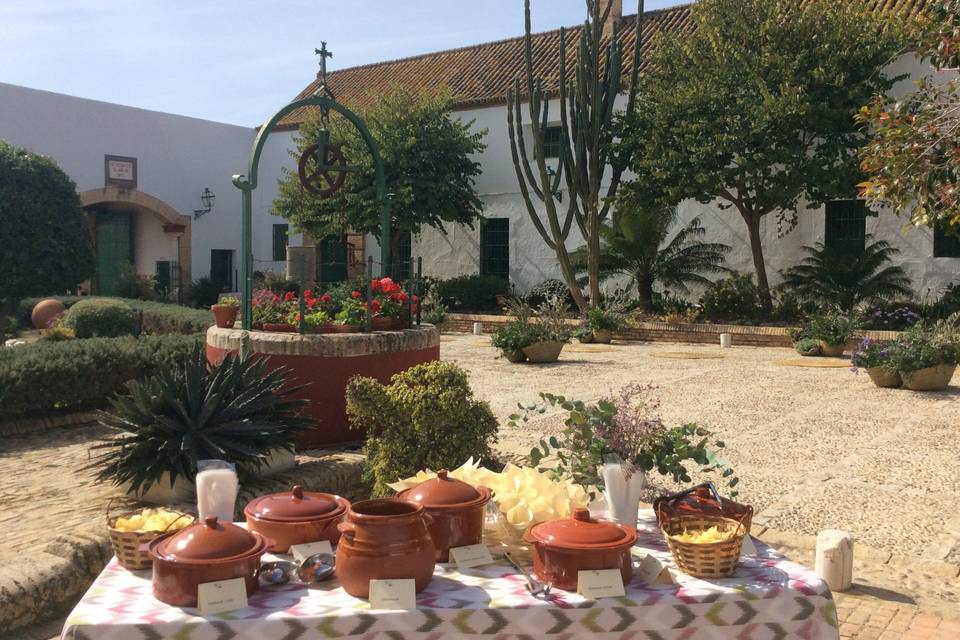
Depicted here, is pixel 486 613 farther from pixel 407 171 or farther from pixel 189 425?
pixel 407 171

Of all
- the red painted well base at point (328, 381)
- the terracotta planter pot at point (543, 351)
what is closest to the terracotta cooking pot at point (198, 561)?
the red painted well base at point (328, 381)

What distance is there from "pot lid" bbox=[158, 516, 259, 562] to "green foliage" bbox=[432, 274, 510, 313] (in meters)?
18.1

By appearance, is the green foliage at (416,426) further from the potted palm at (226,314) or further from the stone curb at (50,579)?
the potted palm at (226,314)

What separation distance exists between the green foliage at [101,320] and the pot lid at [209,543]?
1275cm

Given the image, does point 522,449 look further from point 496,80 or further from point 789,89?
point 496,80

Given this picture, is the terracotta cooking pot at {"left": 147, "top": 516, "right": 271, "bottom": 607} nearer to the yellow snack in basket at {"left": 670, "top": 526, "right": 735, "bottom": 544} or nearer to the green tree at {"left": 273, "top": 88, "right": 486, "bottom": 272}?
the yellow snack in basket at {"left": 670, "top": 526, "right": 735, "bottom": 544}

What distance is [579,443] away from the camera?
354cm

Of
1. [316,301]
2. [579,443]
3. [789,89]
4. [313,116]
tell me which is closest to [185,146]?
[313,116]

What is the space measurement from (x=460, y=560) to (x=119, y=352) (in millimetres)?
6155

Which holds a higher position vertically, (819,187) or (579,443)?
(819,187)

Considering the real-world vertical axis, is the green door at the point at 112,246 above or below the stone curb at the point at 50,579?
above

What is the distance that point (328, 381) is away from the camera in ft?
19.5

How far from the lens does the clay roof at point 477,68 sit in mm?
21016

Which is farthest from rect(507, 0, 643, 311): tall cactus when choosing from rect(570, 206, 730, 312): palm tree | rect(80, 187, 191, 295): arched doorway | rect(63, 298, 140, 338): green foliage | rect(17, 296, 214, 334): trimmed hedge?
rect(80, 187, 191, 295): arched doorway
